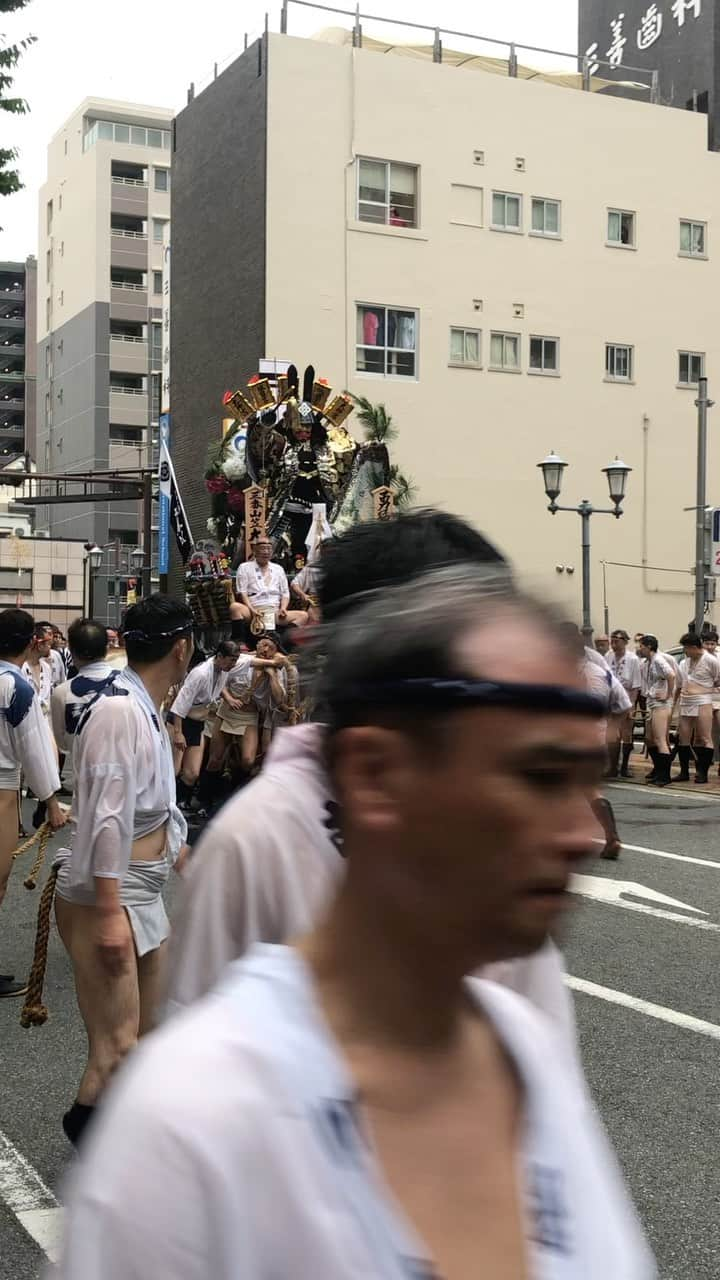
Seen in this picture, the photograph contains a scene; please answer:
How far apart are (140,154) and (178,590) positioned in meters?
42.9

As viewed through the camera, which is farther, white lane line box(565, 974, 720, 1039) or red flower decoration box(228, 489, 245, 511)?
red flower decoration box(228, 489, 245, 511)

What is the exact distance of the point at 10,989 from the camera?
284 inches

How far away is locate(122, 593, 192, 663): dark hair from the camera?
470cm

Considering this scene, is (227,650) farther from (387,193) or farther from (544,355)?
(544,355)

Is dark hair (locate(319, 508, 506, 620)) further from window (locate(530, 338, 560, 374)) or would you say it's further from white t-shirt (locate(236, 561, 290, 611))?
window (locate(530, 338, 560, 374))

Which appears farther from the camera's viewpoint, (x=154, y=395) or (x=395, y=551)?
(x=154, y=395)

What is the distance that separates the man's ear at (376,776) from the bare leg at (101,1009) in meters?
3.37

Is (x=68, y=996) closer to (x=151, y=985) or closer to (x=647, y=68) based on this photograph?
(x=151, y=985)

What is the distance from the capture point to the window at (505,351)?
36062 millimetres

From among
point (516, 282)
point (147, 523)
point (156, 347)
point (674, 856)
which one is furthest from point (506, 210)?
point (156, 347)

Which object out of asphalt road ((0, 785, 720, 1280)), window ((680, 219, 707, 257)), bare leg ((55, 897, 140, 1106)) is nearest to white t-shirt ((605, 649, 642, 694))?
asphalt road ((0, 785, 720, 1280))

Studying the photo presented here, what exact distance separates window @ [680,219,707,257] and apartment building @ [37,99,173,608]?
35623 millimetres

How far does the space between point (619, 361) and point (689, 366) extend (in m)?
2.22

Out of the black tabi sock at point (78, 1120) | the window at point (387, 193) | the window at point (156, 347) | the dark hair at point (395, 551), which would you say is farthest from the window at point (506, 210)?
the window at point (156, 347)
